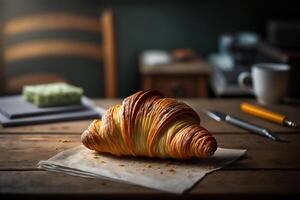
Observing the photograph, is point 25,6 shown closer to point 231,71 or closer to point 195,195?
point 231,71

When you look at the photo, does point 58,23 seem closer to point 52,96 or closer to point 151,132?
point 52,96

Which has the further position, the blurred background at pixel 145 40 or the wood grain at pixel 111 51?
the blurred background at pixel 145 40

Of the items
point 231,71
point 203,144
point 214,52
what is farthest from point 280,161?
point 214,52

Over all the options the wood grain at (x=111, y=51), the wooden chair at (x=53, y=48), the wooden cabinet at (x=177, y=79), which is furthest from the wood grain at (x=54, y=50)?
the wooden cabinet at (x=177, y=79)

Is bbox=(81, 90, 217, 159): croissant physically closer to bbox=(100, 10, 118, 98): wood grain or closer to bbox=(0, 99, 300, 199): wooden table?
bbox=(0, 99, 300, 199): wooden table

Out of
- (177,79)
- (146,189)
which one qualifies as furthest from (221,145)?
(177,79)

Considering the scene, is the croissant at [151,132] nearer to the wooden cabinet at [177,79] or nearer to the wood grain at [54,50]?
the wood grain at [54,50]

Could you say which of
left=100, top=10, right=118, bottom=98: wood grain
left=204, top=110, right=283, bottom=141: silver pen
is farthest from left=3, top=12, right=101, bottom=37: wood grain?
left=204, top=110, right=283, bottom=141: silver pen
